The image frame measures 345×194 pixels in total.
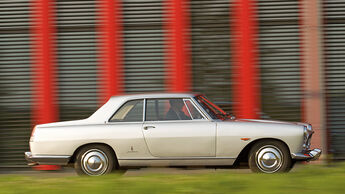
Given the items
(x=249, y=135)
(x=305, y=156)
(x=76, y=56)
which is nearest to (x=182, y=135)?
(x=249, y=135)

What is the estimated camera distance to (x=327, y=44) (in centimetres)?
1122

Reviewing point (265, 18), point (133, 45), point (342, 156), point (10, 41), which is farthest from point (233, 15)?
point (10, 41)

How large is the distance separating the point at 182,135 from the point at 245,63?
3.65m

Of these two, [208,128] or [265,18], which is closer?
[208,128]

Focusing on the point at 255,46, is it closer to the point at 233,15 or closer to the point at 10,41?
the point at 233,15

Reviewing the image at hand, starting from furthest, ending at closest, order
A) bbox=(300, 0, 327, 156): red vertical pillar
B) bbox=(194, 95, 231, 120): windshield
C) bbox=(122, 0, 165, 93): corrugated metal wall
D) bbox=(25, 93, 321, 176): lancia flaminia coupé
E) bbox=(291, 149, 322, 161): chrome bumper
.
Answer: bbox=(122, 0, 165, 93): corrugated metal wall
bbox=(194, 95, 231, 120): windshield
bbox=(25, 93, 321, 176): lancia flaminia coupé
bbox=(291, 149, 322, 161): chrome bumper
bbox=(300, 0, 327, 156): red vertical pillar

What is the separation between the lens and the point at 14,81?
1166cm

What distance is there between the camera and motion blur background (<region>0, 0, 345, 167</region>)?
37.0 ft

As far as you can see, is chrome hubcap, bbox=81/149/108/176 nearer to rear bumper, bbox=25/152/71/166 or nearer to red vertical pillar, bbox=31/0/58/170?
rear bumper, bbox=25/152/71/166

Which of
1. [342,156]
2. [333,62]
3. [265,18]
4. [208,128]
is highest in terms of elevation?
[265,18]

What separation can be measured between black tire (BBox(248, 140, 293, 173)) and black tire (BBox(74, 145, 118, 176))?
7.20ft

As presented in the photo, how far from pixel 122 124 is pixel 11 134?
4.23 metres

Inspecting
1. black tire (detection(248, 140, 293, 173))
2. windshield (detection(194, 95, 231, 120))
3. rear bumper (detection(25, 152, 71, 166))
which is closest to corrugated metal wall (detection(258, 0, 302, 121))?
Answer: windshield (detection(194, 95, 231, 120))

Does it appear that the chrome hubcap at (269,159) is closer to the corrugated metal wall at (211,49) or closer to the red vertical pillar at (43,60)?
the corrugated metal wall at (211,49)
